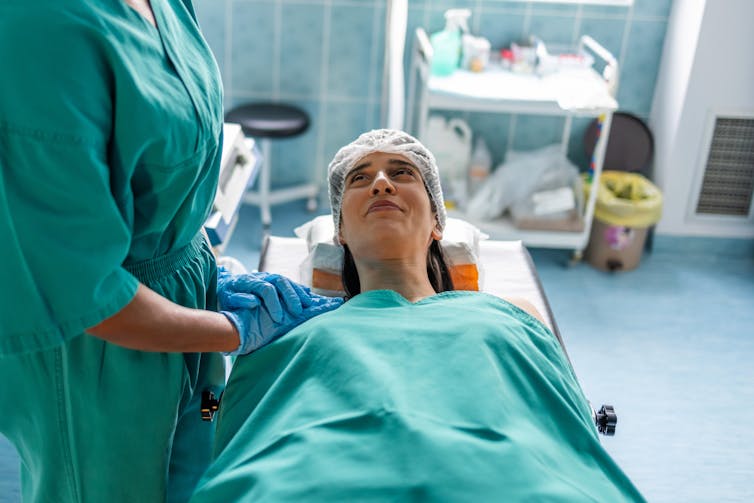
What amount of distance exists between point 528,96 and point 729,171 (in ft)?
3.64

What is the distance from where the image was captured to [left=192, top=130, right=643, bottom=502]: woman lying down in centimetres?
132

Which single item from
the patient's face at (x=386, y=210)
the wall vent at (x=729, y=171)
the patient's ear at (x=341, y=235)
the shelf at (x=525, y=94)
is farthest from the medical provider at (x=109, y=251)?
the wall vent at (x=729, y=171)

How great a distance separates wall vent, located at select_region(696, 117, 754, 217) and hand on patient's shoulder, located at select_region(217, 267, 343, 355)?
2608 mm

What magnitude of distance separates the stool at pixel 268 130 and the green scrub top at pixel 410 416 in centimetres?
198

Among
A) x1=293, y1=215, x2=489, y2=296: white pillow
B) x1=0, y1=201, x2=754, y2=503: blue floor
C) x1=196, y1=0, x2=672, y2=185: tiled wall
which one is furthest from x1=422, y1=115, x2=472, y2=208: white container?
x1=293, y1=215, x2=489, y2=296: white pillow

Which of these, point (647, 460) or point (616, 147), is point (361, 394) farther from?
point (616, 147)

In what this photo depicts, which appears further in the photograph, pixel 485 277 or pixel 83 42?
pixel 485 277

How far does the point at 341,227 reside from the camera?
2072 mm

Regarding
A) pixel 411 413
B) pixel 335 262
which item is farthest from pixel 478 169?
pixel 411 413

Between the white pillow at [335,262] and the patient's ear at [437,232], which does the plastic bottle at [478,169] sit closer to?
the white pillow at [335,262]

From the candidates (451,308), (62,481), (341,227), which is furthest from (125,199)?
(341,227)

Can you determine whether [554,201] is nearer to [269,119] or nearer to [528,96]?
[528,96]

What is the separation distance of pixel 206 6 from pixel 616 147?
6.41 ft

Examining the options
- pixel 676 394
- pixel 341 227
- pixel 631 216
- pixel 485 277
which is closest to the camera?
pixel 341 227
